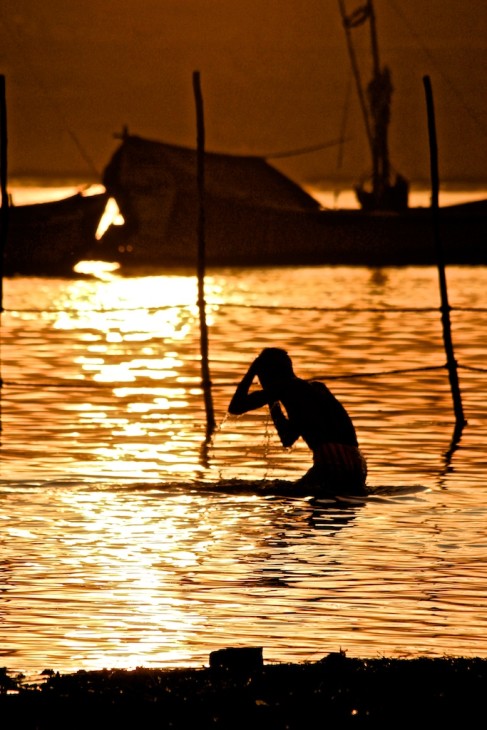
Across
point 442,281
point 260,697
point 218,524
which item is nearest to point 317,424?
point 218,524

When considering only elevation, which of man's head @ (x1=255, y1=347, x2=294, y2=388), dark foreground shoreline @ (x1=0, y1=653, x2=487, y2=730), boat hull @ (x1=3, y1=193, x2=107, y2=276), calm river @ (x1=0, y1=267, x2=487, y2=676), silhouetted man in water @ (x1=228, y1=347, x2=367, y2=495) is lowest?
calm river @ (x1=0, y1=267, x2=487, y2=676)

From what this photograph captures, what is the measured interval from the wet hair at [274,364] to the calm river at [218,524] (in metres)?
0.83

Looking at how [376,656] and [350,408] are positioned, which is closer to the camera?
[376,656]

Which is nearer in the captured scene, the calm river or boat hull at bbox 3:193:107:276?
the calm river

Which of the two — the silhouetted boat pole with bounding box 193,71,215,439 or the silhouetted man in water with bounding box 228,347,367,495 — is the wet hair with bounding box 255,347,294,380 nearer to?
the silhouetted man in water with bounding box 228,347,367,495

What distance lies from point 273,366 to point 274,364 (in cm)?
2

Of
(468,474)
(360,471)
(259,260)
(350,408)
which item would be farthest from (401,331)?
(259,260)

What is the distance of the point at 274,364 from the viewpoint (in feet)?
31.5

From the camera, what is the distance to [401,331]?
24.9 meters

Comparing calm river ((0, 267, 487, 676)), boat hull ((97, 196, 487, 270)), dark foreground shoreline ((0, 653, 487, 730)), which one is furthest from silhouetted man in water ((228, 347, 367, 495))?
boat hull ((97, 196, 487, 270))

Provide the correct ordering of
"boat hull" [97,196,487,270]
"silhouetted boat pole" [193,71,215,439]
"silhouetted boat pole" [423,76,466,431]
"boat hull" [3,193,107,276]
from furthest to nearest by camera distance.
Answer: "boat hull" [97,196,487,270], "boat hull" [3,193,107,276], "silhouetted boat pole" [193,71,215,439], "silhouetted boat pole" [423,76,466,431]

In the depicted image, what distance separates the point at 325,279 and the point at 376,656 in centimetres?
3796

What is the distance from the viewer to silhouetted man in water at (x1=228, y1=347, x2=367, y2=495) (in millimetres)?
9773

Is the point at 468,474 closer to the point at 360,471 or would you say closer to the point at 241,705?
the point at 360,471
